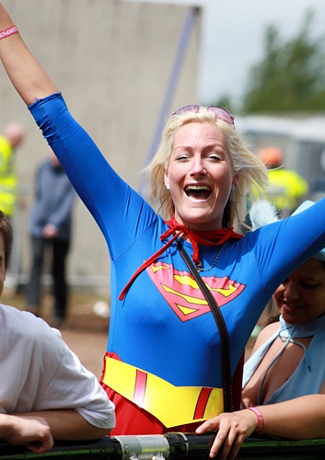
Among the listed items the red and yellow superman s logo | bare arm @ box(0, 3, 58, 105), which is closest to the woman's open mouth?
the red and yellow superman s logo

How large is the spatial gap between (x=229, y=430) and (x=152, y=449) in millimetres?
274

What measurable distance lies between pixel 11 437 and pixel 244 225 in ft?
4.16

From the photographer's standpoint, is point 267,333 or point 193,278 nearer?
point 193,278

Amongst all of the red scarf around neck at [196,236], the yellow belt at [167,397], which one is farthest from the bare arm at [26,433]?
the red scarf around neck at [196,236]

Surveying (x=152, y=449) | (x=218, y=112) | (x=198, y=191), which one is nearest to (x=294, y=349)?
(x=198, y=191)

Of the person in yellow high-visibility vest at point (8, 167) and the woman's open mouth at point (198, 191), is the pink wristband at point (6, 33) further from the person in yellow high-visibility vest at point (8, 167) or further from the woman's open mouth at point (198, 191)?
the person in yellow high-visibility vest at point (8, 167)

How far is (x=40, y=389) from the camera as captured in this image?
203 centimetres

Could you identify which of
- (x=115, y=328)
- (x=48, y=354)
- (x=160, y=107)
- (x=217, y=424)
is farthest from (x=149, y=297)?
(x=160, y=107)

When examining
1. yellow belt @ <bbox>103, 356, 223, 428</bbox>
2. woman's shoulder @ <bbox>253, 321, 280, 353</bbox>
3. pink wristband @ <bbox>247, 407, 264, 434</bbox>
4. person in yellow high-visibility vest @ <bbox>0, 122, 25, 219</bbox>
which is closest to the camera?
pink wristband @ <bbox>247, 407, 264, 434</bbox>

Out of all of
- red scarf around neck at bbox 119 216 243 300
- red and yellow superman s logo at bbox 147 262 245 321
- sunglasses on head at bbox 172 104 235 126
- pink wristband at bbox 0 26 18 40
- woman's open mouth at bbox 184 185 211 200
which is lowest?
red and yellow superman s logo at bbox 147 262 245 321

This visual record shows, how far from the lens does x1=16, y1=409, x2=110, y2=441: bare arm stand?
201cm

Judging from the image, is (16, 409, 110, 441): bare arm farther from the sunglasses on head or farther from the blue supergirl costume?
the sunglasses on head

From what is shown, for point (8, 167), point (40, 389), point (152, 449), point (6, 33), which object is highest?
point (8, 167)

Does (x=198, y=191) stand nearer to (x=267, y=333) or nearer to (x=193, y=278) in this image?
(x=193, y=278)
